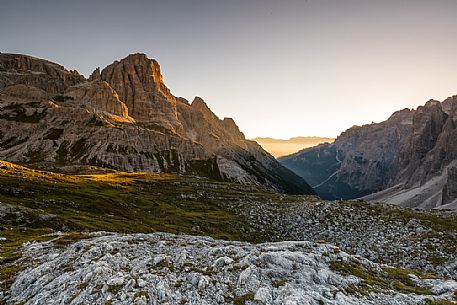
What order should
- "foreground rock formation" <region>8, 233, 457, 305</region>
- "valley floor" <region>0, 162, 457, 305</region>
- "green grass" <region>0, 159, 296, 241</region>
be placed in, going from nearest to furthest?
"foreground rock formation" <region>8, 233, 457, 305</region> < "valley floor" <region>0, 162, 457, 305</region> < "green grass" <region>0, 159, 296, 241</region>

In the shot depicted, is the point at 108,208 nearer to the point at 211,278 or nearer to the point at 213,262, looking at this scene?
the point at 213,262

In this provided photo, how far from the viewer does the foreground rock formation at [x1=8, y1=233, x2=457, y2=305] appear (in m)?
21.1

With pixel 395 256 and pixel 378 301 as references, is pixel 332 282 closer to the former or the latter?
pixel 378 301

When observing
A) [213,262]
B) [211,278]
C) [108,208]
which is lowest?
[108,208]

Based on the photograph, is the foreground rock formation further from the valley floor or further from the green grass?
the green grass

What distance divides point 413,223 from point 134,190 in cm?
8993

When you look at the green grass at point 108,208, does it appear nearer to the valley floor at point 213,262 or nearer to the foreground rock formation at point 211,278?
the valley floor at point 213,262

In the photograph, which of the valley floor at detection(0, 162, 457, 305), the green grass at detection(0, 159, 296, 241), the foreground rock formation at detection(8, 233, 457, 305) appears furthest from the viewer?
the green grass at detection(0, 159, 296, 241)

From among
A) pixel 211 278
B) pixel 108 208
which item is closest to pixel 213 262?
pixel 211 278

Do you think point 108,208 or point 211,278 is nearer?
point 211,278

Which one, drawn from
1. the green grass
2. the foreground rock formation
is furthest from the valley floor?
the green grass

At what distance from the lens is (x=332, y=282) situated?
24.0 metres

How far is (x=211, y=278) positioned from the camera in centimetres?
2345

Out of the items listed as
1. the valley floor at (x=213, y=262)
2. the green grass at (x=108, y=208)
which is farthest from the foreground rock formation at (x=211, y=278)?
the green grass at (x=108, y=208)
